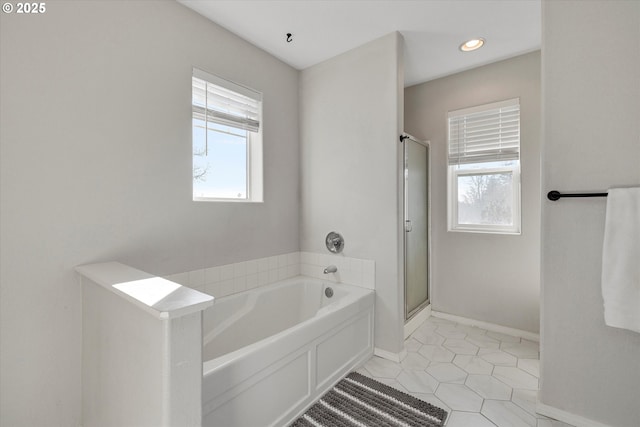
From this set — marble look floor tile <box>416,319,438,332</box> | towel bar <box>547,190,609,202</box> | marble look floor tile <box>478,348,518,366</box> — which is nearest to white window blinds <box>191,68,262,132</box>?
towel bar <box>547,190,609,202</box>

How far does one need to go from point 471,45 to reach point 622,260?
1.90m

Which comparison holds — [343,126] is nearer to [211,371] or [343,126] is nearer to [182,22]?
[182,22]

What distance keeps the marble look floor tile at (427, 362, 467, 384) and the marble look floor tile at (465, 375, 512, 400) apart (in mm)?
52

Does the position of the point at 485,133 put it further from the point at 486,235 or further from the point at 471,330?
the point at 471,330

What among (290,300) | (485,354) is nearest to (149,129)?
(290,300)

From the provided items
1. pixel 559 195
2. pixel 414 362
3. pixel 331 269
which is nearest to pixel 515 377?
pixel 414 362

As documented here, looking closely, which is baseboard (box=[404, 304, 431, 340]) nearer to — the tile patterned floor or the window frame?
the tile patterned floor

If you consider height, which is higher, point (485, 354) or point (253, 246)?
point (253, 246)

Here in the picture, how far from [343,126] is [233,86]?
940 millimetres

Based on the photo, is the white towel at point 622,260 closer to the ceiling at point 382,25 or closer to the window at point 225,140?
the ceiling at point 382,25

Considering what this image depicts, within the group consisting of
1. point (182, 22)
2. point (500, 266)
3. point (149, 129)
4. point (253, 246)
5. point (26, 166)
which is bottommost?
point (500, 266)

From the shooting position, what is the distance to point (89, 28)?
4.91 ft

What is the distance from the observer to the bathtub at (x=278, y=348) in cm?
126

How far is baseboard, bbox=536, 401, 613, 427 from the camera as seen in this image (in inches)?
57.4
